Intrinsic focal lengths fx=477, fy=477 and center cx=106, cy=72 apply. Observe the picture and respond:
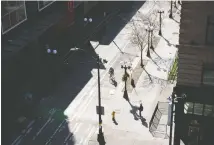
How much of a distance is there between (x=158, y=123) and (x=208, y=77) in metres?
12.1

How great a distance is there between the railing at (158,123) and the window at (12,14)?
17445 mm

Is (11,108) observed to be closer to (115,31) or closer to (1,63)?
(1,63)

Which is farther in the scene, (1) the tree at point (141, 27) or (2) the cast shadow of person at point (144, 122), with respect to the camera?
(1) the tree at point (141, 27)

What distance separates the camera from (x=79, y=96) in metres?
52.6

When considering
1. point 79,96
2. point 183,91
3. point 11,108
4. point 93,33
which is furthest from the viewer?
point 93,33

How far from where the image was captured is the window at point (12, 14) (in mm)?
49025

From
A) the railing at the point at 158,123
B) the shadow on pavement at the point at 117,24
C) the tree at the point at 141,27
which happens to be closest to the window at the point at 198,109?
the railing at the point at 158,123

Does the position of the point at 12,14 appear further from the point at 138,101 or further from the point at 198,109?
the point at 198,109

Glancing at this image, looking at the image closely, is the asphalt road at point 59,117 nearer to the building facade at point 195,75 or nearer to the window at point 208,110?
the building facade at point 195,75

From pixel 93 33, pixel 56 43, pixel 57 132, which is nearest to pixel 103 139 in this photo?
pixel 57 132

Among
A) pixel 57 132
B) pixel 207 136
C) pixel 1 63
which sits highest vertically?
pixel 1 63

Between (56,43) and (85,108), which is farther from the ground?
(56,43)

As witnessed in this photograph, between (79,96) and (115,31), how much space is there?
19.9m

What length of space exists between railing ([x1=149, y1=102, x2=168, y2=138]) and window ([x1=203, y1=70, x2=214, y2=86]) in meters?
10.1
